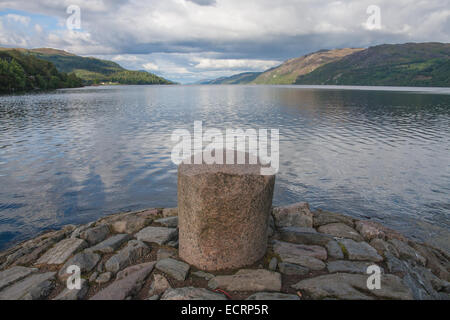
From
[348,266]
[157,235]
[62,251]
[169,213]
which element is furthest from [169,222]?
[348,266]

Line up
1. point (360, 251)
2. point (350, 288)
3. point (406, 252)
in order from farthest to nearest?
1. point (406, 252)
2. point (360, 251)
3. point (350, 288)

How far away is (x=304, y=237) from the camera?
793 centimetres

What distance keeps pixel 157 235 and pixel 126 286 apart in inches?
91.9

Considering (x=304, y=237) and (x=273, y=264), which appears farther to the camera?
(x=304, y=237)

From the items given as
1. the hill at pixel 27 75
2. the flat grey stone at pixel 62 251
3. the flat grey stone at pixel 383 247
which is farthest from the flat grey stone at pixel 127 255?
the hill at pixel 27 75

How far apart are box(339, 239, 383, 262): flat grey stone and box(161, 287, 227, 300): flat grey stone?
149 inches

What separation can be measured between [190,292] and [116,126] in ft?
107

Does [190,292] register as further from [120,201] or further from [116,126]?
[116,126]

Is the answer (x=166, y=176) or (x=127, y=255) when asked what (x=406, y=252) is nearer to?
(x=127, y=255)

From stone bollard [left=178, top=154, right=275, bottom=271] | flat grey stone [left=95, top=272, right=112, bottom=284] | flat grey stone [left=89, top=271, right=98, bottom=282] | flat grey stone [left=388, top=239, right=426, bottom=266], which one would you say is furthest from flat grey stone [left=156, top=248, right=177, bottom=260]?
flat grey stone [left=388, top=239, right=426, bottom=266]

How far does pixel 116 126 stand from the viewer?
34500 millimetres

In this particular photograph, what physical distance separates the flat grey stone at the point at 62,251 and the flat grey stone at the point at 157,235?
1.57m

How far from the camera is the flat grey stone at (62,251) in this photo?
7033 millimetres

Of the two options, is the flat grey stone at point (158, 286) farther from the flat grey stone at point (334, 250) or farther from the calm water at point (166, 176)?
the calm water at point (166, 176)
